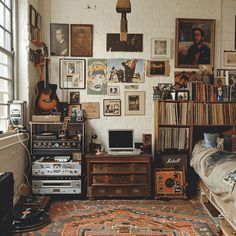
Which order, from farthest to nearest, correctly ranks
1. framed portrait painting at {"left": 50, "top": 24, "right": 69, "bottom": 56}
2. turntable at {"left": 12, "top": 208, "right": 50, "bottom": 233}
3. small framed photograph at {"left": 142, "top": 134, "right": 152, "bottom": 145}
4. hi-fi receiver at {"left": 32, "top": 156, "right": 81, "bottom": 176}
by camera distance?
small framed photograph at {"left": 142, "top": 134, "right": 152, "bottom": 145}
framed portrait painting at {"left": 50, "top": 24, "right": 69, "bottom": 56}
hi-fi receiver at {"left": 32, "top": 156, "right": 81, "bottom": 176}
turntable at {"left": 12, "top": 208, "right": 50, "bottom": 233}

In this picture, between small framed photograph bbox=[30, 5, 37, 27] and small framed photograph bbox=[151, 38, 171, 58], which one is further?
small framed photograph bbox=[151, 38, 171, 58]

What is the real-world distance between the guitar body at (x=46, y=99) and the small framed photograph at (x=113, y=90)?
754 millimetres

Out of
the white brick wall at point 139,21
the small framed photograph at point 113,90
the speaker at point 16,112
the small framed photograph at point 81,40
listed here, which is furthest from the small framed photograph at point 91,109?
the speaker at point 16,112

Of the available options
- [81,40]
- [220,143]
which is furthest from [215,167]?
[81,40]

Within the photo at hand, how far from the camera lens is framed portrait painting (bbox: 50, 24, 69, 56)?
4715 millimetres

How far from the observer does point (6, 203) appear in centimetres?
268

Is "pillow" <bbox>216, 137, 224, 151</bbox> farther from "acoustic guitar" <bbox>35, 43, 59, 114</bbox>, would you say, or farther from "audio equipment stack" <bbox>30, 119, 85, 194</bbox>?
"acoustic guitar" <bbox>35, 43, 59, 114</bbox>

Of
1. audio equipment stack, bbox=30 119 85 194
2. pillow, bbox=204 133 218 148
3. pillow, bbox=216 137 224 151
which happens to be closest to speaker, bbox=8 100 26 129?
audio equipment stack, bbox=30 119 85 194

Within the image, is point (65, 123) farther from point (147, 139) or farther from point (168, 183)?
point (168, 183)

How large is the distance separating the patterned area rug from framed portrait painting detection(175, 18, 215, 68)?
77.9 inches

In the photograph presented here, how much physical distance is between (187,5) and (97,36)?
1367 mm

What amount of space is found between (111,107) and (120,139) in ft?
1.84

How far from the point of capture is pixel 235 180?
271 centimetres

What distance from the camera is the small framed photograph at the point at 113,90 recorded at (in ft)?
15.7
